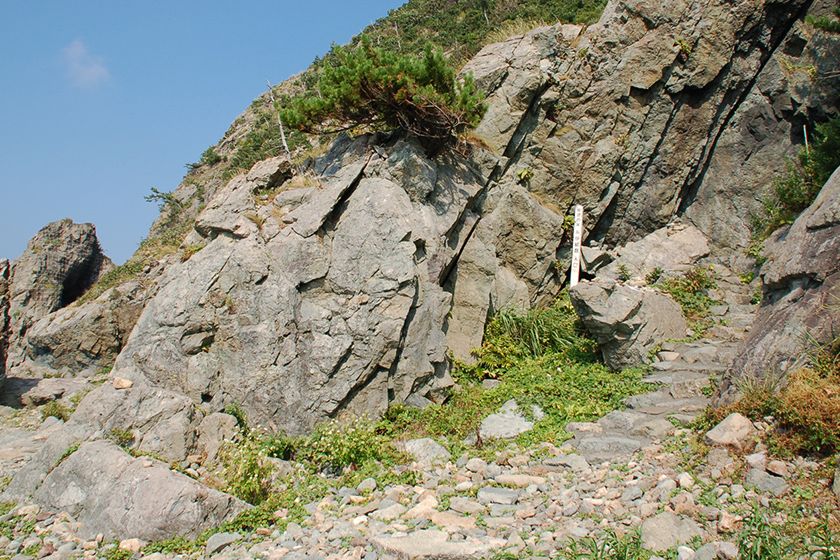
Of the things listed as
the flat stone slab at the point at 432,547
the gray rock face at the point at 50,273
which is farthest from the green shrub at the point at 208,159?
the flat stone slab at the point at 432,547

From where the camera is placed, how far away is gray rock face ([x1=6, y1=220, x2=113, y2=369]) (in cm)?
1568

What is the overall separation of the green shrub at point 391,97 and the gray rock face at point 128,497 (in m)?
7.30

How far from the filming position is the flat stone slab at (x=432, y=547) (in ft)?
17.3

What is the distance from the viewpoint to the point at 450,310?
11781 millimetres

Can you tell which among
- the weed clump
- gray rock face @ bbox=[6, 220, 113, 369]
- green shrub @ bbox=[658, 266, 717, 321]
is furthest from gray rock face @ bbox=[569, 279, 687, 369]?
gray rock face @ bbox=[6, 220, 113, 369]

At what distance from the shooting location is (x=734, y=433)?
6285 millimetres

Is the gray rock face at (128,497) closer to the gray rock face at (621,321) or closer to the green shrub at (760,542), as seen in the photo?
the green shrub at (760,542)

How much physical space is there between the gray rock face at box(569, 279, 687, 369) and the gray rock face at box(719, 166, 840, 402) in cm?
241

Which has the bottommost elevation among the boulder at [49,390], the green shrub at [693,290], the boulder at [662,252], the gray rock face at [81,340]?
the green shrub at [693,290]

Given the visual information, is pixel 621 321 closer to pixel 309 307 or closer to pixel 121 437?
pixel 309 307

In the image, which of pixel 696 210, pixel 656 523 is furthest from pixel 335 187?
pixel 696 210

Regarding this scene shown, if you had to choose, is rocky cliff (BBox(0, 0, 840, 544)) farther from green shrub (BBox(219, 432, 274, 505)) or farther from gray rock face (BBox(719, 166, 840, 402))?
green shrub (BBox(219, 432, 274, 505))

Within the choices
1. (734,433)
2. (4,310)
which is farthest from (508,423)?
(4,310)

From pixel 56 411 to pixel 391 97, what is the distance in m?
9.10
